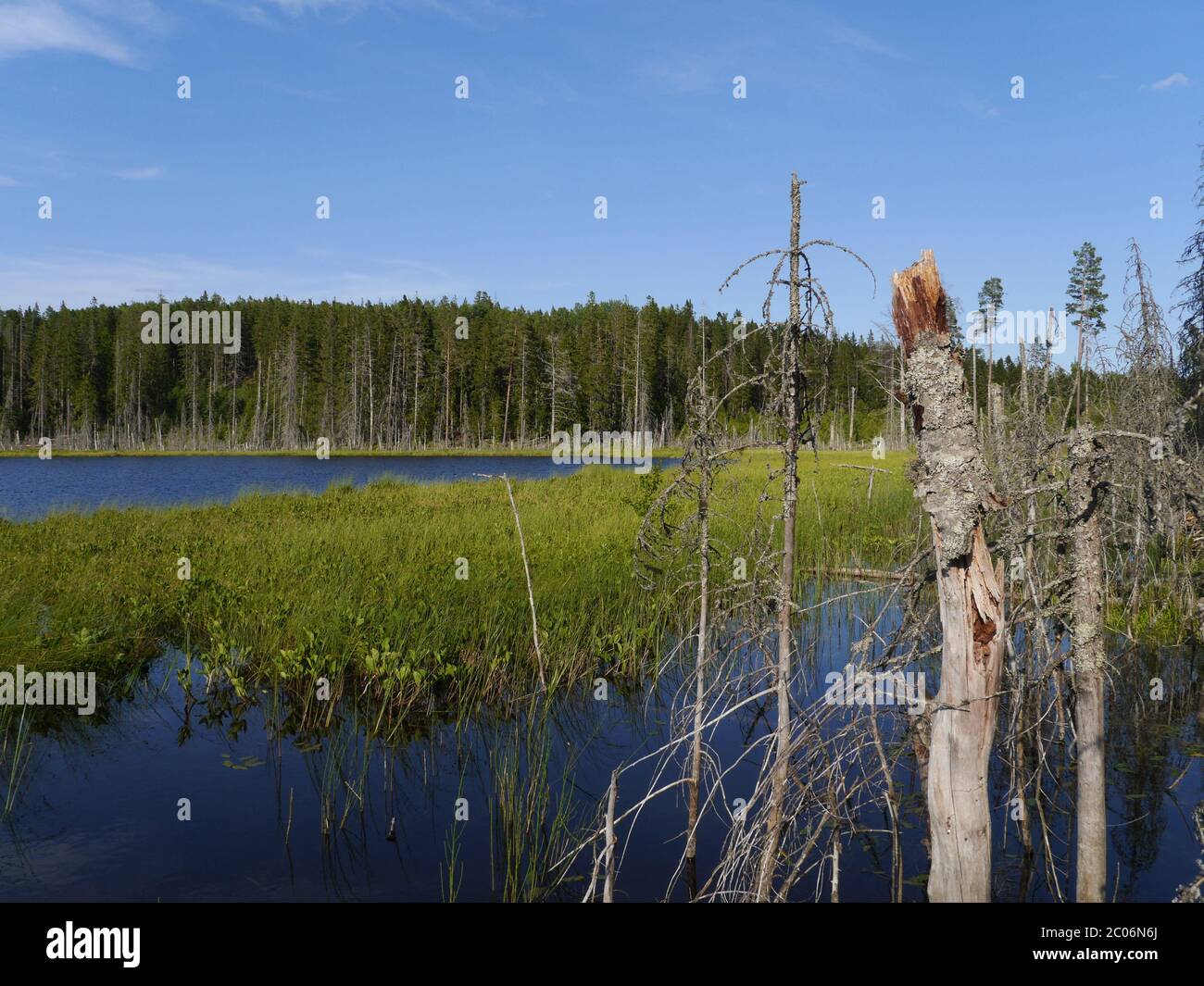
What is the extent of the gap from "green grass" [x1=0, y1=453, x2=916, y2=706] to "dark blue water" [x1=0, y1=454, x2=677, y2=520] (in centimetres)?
965

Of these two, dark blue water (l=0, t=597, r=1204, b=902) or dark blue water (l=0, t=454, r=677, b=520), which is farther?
dark blue water (l=0, t=454, r=677, b=520)

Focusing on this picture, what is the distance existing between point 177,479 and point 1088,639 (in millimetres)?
52355

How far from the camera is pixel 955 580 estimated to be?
4004 mm

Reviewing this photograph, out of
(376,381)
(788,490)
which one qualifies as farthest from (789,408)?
(376,381)

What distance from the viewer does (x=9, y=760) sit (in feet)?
25.2

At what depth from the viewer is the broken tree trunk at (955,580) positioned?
3.92m

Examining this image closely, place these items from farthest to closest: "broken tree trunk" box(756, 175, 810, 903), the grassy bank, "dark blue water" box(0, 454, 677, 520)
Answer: the grassy bank, "dark blue water" box(0, 454, 677, 520), "broken tree trunk" box(756, 175, 810, 903)

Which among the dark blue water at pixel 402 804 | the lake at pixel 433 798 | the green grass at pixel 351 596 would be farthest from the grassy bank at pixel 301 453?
the dark blue water at pixel 402 804

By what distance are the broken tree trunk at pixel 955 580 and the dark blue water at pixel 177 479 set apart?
23.9 meters

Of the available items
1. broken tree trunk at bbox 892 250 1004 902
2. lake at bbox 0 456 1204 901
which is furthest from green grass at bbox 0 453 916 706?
broken tree trunk at bbox 892 250 1004 902

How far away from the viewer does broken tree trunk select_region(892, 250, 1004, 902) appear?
3.92 meters

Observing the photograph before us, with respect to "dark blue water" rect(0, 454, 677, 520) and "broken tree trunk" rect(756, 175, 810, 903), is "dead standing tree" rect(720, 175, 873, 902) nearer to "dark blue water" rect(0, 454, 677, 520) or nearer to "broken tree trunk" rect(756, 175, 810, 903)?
"broken tree trunk" rect(756, 175, 810, 903)
